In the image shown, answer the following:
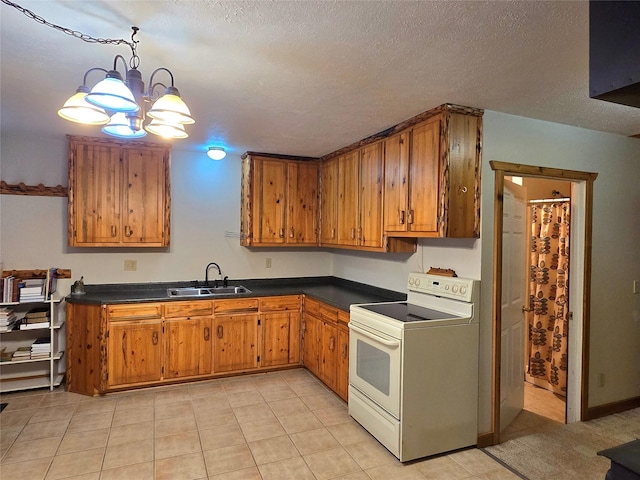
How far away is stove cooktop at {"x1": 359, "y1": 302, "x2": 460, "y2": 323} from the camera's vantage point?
2738 mm

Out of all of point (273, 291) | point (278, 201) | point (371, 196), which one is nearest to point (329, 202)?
point (278, 201)

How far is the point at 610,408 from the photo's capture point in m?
3.37

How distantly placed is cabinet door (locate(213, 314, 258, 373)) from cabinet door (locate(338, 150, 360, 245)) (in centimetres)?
127

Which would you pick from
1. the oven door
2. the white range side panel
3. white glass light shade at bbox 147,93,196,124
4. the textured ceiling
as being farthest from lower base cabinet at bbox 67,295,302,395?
white glass light shade at bbox 147,93,196,124

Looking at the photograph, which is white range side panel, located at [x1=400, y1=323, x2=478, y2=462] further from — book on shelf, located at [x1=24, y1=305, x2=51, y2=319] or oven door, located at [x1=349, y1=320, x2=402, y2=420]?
book on shelf, located at [x1=24, y1=305, x2=51, y2=319]

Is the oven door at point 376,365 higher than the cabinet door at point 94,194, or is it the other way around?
the cabinet door at point 94,194

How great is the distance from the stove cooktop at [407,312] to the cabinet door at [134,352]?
79.6 inches

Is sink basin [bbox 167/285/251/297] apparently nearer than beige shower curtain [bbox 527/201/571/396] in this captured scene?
No

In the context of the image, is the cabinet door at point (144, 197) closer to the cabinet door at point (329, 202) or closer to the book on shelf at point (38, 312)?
Answer: the book on shelf at point (38, 312)

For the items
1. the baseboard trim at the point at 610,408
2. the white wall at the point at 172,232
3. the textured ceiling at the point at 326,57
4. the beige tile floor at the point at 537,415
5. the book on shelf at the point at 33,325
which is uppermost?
the textured ceiling at the point at 326,57

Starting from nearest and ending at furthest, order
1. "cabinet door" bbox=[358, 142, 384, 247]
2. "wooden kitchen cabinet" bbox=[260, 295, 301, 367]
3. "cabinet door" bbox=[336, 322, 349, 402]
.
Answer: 1. "cabinet door" bbox=[336, 322, 349, 402]
2. "cabinet door" bbox=[358, 142, 384, 247]
3. "wooden kitchen cabinet" bbox=[260, 295, 301, 367]

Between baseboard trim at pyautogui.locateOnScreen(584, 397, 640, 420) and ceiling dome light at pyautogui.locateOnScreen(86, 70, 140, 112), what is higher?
ceiling dome light at pyautogui.locateOnScreen(86, 70, 140, 112)

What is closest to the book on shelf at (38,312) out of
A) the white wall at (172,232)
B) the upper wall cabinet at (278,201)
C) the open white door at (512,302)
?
the white wall at (172,232)

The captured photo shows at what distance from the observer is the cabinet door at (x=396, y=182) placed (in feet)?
10.2
